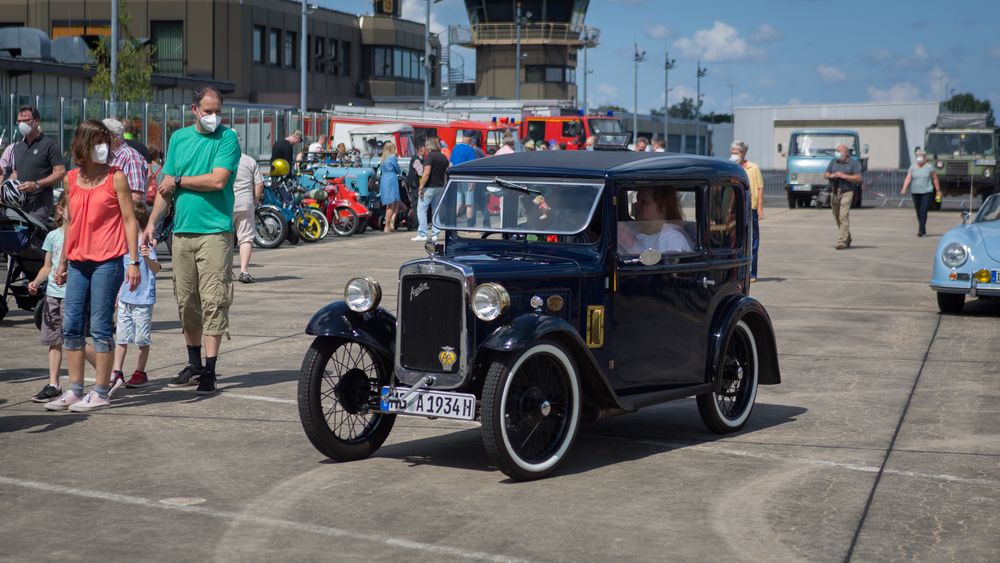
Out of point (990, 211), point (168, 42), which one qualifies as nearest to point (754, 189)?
point (990, 211)

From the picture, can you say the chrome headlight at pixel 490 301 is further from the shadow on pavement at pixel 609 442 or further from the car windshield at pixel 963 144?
the car windshield at pixel 963 144

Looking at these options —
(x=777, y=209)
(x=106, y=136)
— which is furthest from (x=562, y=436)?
(x=777, y=209)

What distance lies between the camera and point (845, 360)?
35.9 feet

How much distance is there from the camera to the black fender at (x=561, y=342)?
6.42 meters

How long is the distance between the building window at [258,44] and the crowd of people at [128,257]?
58947mm

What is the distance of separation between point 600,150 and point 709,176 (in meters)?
0.75

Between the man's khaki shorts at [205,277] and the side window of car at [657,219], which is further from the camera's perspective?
the man's khaki shorts at [205,277]

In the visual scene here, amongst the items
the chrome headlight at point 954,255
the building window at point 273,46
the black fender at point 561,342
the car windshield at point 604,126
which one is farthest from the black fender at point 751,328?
the building window at point 273,46

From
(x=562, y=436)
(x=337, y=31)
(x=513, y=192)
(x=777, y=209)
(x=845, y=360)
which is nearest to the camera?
(x=562, y=436)

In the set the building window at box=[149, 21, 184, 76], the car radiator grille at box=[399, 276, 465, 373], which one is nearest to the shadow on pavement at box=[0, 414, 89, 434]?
the car radiator grille at box=[399, 276, 465, 373]

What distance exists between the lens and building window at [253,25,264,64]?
221 ft

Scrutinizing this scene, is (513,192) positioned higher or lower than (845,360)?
higher

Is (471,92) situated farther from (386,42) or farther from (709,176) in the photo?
(709,176)

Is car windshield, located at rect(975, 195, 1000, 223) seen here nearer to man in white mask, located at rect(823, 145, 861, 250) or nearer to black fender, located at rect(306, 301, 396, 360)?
man in white mask, located at rect(823, 145, 861, 250)
